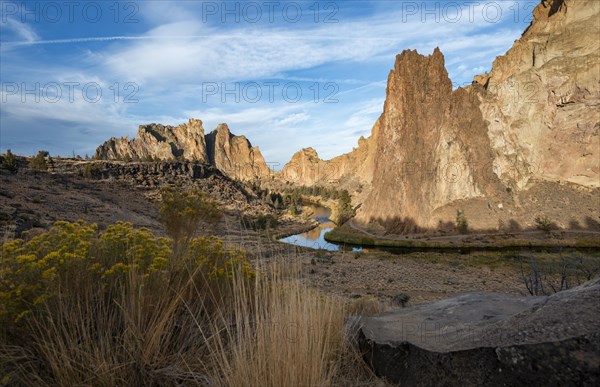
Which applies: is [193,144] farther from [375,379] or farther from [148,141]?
[375,379]

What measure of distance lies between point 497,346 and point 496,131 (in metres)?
68.0

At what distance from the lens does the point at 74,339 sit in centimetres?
256

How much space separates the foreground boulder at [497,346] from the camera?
69.2 inches

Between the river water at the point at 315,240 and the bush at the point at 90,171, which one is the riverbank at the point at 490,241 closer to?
the river water at the point at 315,240

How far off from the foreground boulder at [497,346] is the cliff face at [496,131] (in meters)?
53.6

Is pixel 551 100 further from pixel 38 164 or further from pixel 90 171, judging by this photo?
pixel 38 164

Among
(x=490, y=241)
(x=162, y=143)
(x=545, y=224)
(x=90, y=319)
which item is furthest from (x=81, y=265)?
(x=162, y=143)

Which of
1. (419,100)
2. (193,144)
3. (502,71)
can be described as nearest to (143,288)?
(419,100)

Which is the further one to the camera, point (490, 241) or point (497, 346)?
point (490, 241)

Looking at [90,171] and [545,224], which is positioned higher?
[90,171]

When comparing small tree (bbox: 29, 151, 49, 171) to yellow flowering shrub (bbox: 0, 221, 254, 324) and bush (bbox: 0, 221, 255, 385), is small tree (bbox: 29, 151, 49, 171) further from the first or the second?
bush (bbox: 0, 221, 255, 385)

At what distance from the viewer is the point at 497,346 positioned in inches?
81.3

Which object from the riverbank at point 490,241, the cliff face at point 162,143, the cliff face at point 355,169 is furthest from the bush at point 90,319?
the cliff face at point 162,143

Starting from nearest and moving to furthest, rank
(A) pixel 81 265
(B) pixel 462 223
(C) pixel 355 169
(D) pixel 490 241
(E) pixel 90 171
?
(A) pixel 81 265, (D) pixel 490 241, (B) pixel 462 223, (E) pixel 90 171, (C) pixel 355 169
